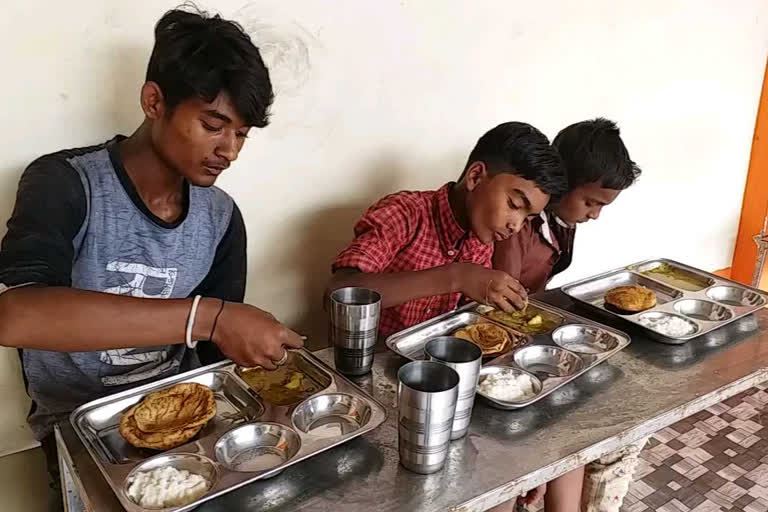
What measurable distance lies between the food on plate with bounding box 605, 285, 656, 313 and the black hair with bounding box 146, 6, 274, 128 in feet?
3.56

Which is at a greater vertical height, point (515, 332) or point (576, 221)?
point (576, 221)

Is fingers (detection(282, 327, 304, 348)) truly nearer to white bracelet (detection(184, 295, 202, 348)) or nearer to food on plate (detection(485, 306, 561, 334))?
white bracelet (detection(184, 295, 202, 348))

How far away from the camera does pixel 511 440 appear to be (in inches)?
50.3

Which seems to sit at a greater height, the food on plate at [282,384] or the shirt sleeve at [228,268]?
the shirt sleeve at [228,268]

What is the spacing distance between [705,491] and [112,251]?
2072 millimetres

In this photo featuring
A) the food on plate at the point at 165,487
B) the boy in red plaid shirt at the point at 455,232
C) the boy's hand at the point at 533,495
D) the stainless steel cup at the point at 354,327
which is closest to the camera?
the food on plate at the point at 165,487

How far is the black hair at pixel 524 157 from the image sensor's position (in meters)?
1.68

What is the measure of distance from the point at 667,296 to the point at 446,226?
73cm

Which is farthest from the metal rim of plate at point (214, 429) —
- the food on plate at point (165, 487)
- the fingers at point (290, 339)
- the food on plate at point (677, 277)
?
the food on plate at point (677, 277)

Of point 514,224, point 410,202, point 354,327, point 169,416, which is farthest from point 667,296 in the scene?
point 169,416

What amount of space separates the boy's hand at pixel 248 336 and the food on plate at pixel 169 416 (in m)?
0.13

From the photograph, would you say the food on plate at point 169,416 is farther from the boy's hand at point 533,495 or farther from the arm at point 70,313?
the boy's hand at point 533,495

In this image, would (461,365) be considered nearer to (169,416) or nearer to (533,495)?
(169,416)

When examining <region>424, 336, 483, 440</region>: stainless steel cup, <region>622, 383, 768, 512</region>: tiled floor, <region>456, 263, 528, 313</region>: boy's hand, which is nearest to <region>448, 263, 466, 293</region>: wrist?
<region>456, 263, 528, 313</region>: boy's hand
